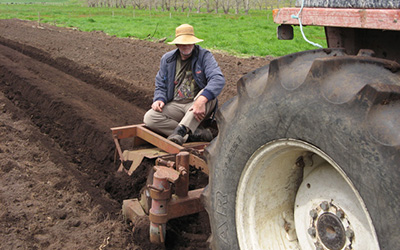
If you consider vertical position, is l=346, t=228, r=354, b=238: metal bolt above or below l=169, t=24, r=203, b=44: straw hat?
below

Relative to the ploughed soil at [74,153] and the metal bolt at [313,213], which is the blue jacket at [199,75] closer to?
the ploughed soil at [74,153]

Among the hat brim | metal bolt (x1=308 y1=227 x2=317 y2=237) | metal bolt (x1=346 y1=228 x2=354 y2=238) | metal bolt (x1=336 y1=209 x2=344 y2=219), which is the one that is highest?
the hat brim

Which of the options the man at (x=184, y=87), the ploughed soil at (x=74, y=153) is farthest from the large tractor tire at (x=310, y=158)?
the man at (x=184, y=87)

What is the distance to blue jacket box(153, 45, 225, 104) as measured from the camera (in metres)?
4.58

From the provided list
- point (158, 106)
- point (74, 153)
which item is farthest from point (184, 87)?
point (74, 153)

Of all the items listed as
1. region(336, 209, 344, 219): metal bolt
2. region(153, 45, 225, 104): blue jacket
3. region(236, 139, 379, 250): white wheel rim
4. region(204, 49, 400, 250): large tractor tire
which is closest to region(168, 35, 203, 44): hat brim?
region(153, 45, 225, 104): blue jacket

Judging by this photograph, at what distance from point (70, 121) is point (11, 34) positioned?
1424cm

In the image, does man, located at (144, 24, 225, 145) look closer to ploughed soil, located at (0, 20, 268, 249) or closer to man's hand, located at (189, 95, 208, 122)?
man's hand, located at (189, 95, 208, 122)

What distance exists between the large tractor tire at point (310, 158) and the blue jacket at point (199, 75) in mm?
1908

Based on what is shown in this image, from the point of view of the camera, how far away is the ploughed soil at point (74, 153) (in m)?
3.79

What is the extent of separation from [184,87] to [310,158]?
9.10 ft

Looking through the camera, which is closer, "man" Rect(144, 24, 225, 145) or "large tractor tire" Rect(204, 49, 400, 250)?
"large tractor tire" Rect(204, 49, 400, 250)

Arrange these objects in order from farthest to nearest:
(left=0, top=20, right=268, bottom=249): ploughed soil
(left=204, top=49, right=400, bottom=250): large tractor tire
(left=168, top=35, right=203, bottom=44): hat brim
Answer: (left=168, top=35, right=203, bottom=44): hat brim → (left=0, top=20, right=268, bottom=249): ploughed soil → (left=204, top=49, right=400, bottom=250): large tractor tire

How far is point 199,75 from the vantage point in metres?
4.82
